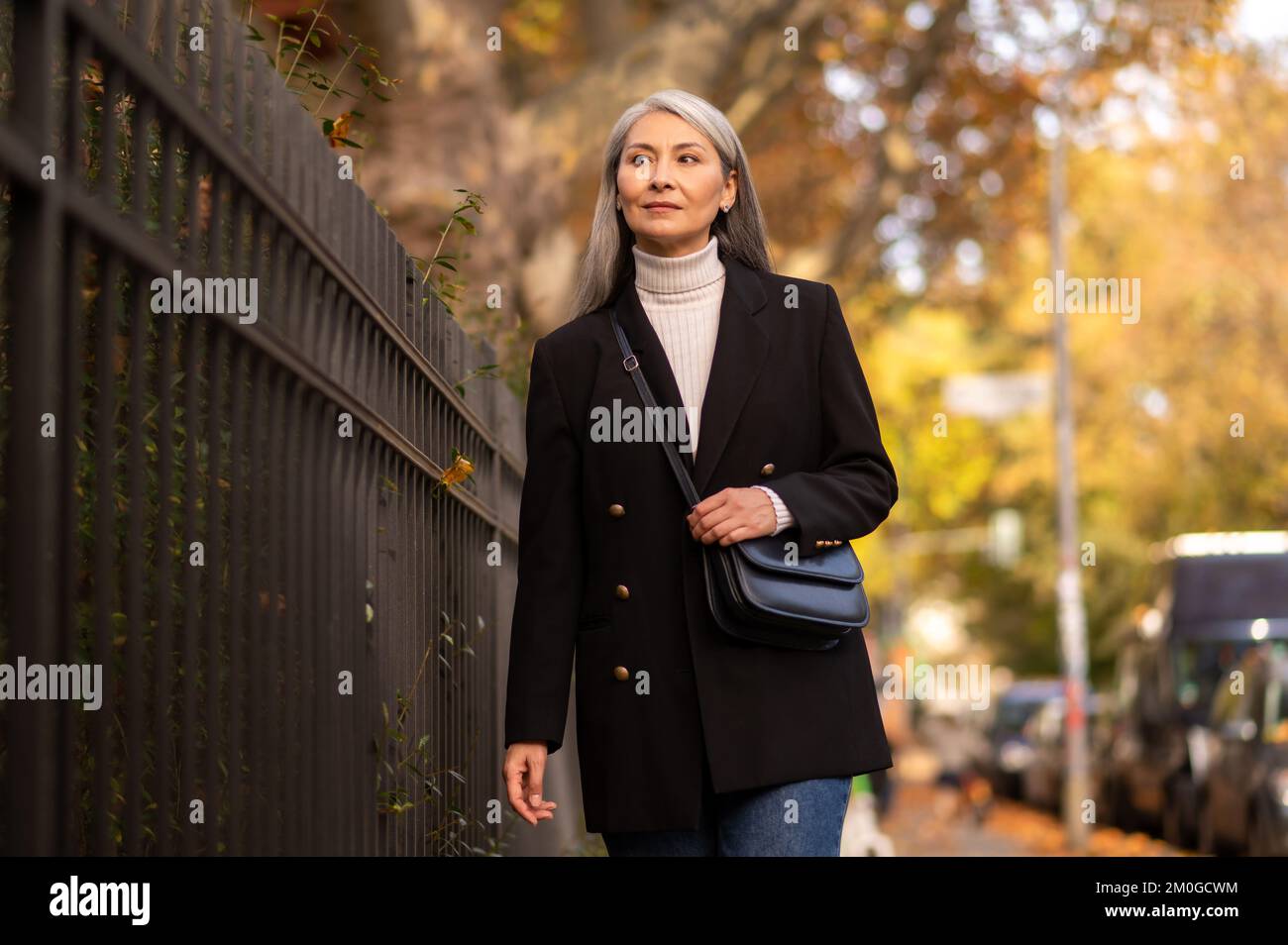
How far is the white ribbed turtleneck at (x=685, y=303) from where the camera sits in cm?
362

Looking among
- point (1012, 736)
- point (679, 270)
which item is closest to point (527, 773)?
point (679, 270)

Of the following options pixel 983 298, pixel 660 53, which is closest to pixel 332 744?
pixel 660 53

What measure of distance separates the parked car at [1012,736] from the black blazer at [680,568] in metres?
26.8

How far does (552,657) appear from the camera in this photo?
3.49m

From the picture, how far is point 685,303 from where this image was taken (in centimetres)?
366

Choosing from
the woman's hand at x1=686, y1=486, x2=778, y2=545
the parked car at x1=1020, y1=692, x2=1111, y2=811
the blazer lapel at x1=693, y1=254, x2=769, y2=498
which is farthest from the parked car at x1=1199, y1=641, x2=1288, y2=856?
the parked car at x1=1020, y1=692, x2=1111, y2=811

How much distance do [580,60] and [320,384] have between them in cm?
1829

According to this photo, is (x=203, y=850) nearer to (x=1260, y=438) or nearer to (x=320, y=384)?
(x=320, y=384)

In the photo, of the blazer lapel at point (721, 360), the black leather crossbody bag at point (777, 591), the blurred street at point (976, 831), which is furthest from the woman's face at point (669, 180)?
the blurred street at point (976, 831)

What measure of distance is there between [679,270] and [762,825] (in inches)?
39.8

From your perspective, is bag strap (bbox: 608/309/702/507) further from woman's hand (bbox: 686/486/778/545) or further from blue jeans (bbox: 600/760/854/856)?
blue jeans (bbox: 600/760/854/856)

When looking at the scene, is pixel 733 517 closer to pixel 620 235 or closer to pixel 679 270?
pixel 679 270

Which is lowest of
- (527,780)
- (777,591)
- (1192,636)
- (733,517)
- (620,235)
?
(527,780)

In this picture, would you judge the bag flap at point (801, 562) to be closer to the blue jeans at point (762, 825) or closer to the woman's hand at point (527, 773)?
the blue jeans at point (762, 825)
